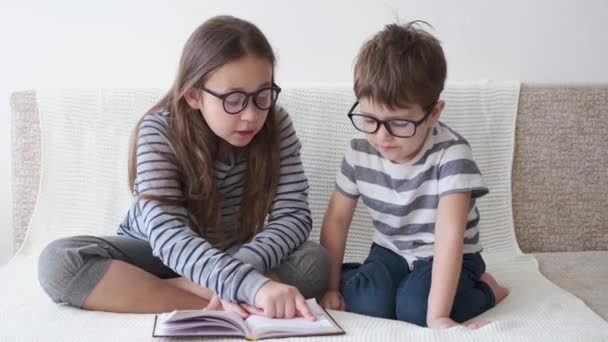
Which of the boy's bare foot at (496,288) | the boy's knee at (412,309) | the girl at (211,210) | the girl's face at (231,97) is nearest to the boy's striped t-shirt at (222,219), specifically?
the girl at (211,210)

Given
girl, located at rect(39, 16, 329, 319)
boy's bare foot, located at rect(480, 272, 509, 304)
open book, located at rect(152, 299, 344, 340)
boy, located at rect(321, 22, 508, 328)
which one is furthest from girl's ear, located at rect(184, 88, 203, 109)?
boy's bare foot, located at rect(480, 272, 509, 304)

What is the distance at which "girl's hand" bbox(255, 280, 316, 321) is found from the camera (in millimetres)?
1142

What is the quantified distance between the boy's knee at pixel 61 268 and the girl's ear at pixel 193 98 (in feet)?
1.01

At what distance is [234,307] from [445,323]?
1.10 feet

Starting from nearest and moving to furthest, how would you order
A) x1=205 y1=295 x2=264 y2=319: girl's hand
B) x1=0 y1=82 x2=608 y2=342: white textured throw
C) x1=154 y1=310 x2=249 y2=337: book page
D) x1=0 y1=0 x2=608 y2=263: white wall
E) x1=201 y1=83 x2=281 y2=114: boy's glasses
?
x1=154 y1=310 x2=249 y2=337: book page → x1=205 y1=295 x2=264 y2=319: girl's hand → x1=201 y1=83 x2=281 y2=114: boy's glasses → x1=0 y1=82 x2=608 y2=342: white textured throw → x1=0 y1=0 x2=608 y2=263: white wall

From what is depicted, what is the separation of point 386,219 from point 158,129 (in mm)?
452

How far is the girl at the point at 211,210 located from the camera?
4.01ft

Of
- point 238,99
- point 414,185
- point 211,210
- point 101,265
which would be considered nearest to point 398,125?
point 414,185

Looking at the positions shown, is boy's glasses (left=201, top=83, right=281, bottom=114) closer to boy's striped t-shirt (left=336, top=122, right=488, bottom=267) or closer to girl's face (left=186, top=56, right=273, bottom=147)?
girl's face (left=186, top=56, right=273, bottom=147)

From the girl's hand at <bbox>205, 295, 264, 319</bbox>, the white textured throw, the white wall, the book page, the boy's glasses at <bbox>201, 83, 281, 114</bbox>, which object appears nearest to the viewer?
the book page

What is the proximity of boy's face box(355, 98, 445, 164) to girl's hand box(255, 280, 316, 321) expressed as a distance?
1.00 ft

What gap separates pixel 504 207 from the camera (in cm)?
171

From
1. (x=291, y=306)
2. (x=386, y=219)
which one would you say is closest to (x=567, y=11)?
(x=386, y=219)

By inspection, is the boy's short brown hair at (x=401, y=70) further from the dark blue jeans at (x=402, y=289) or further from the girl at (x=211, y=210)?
the dark blue jeans at (x=402, y=289)
